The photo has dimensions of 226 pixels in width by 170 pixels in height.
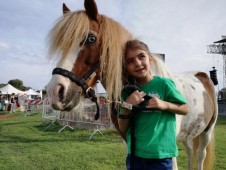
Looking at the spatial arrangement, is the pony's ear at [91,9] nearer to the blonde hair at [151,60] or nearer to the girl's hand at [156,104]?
the blonde hair at [151,60]

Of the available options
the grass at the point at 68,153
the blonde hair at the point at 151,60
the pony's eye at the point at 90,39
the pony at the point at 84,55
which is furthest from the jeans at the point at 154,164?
the grass at the point at 68,153

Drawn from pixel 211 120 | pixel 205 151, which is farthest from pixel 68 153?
pixel 211 120

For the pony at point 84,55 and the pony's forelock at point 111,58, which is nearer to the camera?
the pony at point 84,55

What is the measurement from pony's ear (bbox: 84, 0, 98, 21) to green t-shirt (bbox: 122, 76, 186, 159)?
68cm

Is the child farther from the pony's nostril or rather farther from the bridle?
the pony's nostril

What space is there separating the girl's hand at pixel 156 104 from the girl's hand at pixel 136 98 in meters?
0.07

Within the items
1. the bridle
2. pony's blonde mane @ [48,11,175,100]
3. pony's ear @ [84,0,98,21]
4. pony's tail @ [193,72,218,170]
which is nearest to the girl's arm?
pony's blonde mane @ [48,11,175,100]

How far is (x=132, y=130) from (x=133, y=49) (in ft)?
2.03

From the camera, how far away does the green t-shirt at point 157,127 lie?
1.80 meters

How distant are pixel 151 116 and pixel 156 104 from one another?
5.5 inches

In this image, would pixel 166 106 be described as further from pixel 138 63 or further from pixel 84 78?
pixel 84 78

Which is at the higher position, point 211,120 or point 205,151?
point 211,120

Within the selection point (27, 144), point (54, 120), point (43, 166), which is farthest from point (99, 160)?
point (54, 120)

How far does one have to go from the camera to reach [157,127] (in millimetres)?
1848
